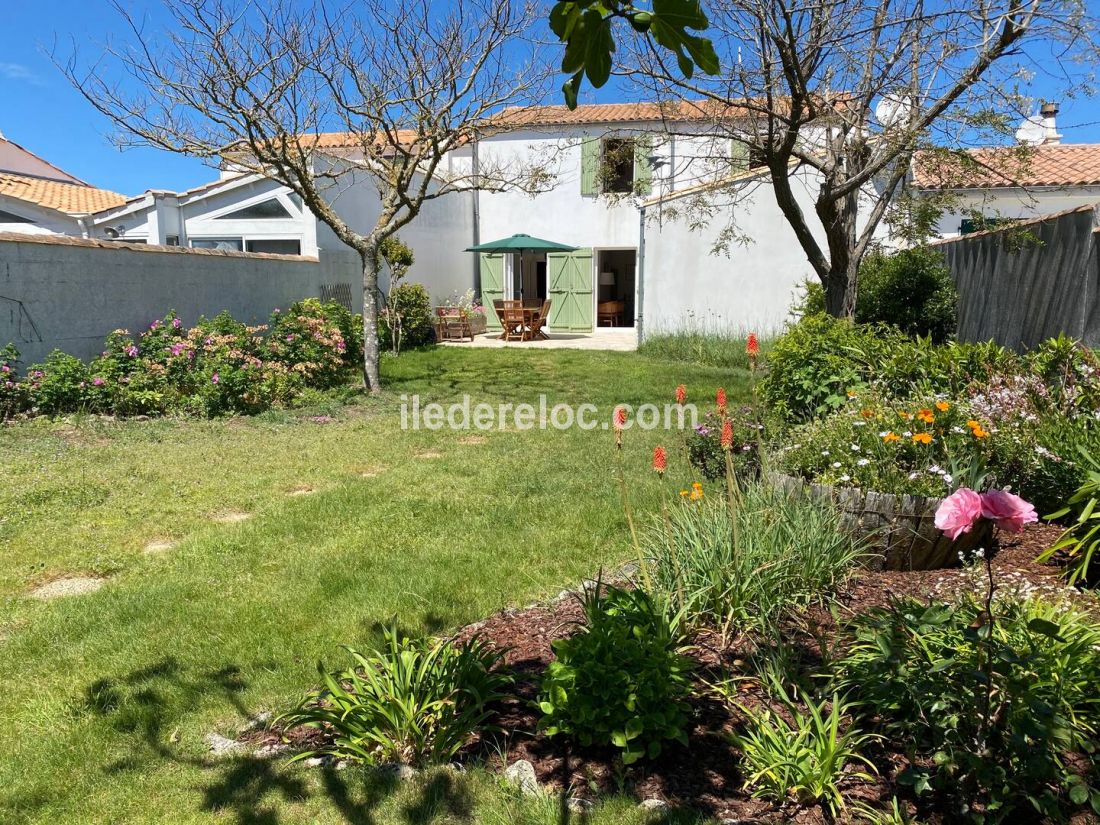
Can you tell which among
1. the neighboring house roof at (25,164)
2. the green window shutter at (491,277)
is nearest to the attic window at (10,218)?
the neighboring house roof at (25,164)

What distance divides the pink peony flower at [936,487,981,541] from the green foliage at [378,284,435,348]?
40.8 feet

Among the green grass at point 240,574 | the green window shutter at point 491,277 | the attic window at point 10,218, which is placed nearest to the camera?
the green grass at point 240,574

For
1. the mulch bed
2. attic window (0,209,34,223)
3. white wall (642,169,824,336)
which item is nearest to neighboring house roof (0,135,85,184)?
attic window (0,209,34,223)

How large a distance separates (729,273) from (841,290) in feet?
19.6

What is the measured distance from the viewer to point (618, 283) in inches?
832

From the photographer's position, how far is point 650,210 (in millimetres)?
14078

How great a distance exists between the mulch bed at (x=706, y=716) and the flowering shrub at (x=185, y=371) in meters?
6.18

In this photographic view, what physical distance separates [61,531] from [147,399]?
3759 mm

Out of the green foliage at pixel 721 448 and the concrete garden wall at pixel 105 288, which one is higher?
the concrete garden wall at pixel 105 288

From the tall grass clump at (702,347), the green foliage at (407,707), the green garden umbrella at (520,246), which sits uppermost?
the green garden umbrella at (520,246)

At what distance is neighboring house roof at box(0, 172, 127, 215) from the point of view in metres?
15.0

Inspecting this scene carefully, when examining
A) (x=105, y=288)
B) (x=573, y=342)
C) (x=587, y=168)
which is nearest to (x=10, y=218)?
(x=105, y=288)

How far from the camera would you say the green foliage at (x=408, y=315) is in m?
13.5

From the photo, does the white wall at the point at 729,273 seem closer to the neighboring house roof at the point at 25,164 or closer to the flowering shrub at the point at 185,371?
the flowering shrub at the point at 185,371
